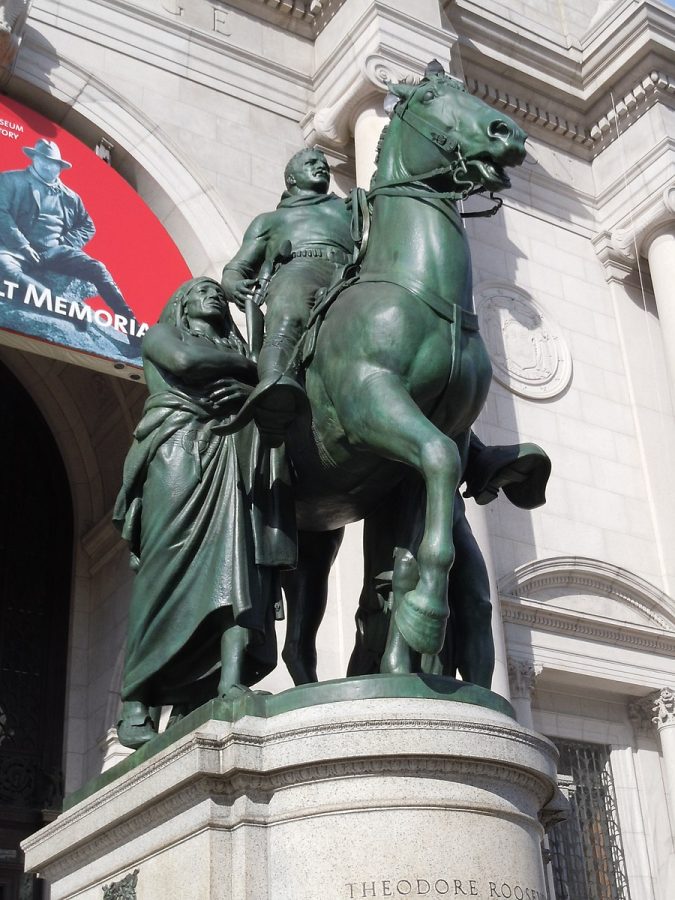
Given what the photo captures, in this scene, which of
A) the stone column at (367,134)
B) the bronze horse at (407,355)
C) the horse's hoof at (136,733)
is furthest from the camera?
the stone column at (367,134)

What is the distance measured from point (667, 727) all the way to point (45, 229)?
847 centimetres

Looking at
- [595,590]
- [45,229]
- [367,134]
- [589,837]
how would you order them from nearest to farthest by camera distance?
[45,229]
[589,837]
[367,134]
[595,590]

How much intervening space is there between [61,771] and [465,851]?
10641 mm

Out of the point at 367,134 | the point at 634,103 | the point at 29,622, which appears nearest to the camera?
the point at 367,134

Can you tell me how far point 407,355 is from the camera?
4.45m

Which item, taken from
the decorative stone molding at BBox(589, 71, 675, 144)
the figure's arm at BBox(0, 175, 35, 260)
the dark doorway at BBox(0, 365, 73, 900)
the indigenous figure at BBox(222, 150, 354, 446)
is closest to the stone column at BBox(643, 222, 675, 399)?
the decorative stone molding at BBox(589, 71, 675, 144)

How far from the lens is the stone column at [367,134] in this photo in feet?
44.0

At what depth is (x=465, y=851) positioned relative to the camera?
3723mm

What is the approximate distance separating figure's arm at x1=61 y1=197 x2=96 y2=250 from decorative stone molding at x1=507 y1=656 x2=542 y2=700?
236 inches

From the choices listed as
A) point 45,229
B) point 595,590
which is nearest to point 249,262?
point 45,229

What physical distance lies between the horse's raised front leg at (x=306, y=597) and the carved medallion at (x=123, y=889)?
3.65 ft

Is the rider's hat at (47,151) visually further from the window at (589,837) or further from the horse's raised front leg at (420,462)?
the horse's raised front leg at (420,462)

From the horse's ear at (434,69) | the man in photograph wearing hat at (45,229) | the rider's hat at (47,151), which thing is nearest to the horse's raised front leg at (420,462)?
the horse's ear at (434,69)

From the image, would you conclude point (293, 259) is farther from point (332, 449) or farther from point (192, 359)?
point (332, 449)
